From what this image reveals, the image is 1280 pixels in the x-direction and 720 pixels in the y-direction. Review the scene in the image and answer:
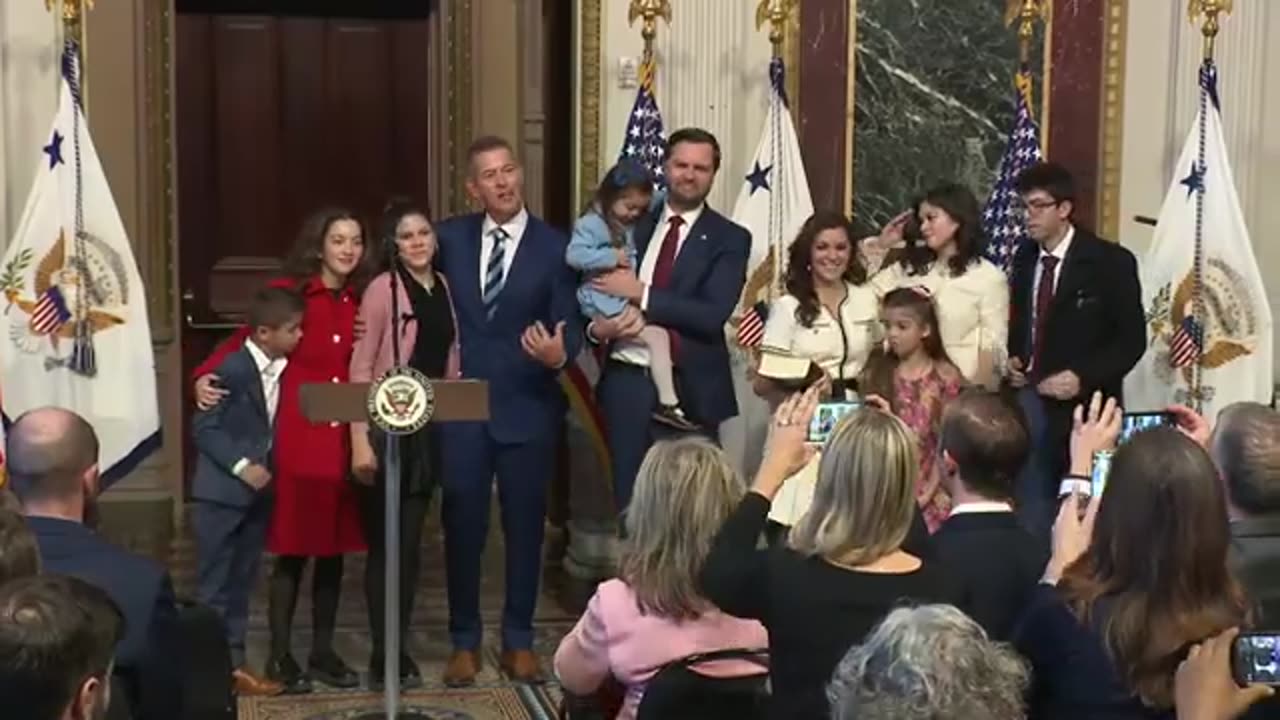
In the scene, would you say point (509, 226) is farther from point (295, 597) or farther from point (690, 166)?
point (295, 597)

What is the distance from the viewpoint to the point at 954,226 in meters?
5.86

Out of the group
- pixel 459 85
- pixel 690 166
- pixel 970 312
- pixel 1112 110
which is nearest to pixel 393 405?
pixel 690 166

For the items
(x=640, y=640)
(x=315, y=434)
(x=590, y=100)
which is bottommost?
(x=640, y=640)

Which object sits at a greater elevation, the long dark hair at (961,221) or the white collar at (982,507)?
the long dark hair at (961,221)

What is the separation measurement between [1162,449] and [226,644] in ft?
6.31

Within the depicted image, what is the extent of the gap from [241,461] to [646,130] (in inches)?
82.7

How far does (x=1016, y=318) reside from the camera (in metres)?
Answer: 6.14

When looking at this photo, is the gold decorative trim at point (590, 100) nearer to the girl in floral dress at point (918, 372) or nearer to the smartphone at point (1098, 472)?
the girl in floral dress at point (918, 372)

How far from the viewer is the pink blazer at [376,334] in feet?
17.2

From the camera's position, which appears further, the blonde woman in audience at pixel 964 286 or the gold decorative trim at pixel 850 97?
the gold decorative trim at pixel 850 97

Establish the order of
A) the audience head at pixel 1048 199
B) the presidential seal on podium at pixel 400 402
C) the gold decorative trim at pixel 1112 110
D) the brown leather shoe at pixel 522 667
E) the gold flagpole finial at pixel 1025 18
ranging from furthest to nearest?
the gold decorative trim at pixel 1112 110 < the gold flagpole finial at pixel 1025 18 < the audience head at pixel 1048 199 < the brown leather shoe at pixel 522 667 < the presidential seal on podium at pixel 400 402

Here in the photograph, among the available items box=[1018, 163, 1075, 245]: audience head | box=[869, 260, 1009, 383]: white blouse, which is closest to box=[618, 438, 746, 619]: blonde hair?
box=[869, 260, 1009, 383]: white blouse

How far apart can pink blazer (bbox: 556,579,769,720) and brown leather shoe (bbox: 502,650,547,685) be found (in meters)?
2.15

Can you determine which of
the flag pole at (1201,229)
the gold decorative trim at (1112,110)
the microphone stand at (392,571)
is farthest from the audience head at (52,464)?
the gold decorative trim at (1112,110)
